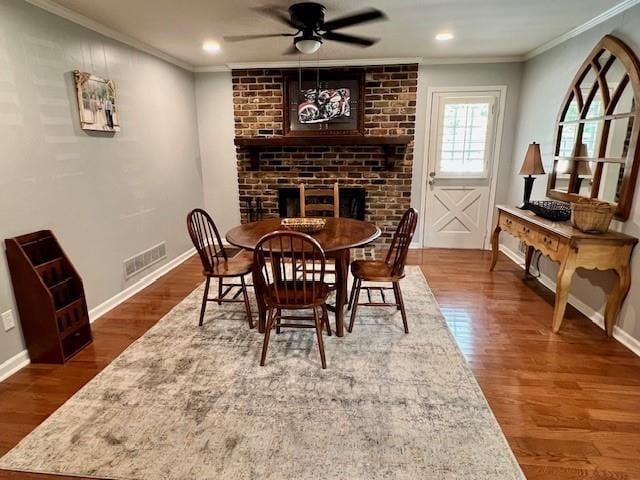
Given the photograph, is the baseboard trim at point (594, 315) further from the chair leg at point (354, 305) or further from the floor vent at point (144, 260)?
the floor vent at point (144, 260)

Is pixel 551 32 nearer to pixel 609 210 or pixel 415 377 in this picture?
pixel 609 210

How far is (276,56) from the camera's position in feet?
14.0

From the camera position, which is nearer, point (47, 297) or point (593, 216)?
point (47, 297)

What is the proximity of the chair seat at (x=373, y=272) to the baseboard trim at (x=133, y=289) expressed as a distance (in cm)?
212

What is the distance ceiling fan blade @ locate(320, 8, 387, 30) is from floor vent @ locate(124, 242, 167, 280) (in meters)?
2.66

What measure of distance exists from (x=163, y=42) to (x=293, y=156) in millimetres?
1942

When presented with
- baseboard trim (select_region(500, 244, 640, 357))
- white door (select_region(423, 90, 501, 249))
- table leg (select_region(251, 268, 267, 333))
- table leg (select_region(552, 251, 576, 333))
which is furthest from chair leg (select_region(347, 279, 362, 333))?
white door (select_region(423, 90, 501, 249))

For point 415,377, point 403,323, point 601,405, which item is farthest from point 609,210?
point 415,377

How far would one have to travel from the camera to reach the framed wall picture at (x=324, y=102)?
14.9 feet

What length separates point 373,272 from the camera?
8.95 ft

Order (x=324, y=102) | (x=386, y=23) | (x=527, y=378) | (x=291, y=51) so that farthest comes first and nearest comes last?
(x=324, y=102)
(x=291, y=51)
(x=386, y=23)
(x=527, y=378)

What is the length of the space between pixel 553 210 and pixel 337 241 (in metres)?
1.95

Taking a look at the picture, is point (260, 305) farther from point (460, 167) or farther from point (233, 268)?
point (460, 167)

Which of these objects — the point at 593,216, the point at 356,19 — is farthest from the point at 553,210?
the point at 356,19
